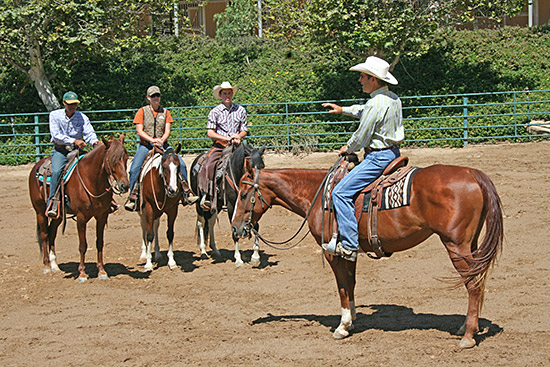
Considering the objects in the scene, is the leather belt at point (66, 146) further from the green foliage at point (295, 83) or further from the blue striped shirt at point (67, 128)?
the green foliage at point (295, 83)

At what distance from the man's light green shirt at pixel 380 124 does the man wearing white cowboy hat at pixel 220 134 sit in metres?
4.05

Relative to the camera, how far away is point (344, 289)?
674cm

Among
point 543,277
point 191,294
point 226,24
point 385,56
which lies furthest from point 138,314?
point 226,24

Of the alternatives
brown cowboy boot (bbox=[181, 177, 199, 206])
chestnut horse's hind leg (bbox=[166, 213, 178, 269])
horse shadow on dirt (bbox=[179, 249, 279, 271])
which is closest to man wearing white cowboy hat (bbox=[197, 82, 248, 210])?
brown cowboy boot (bbox=[181, 177, 199, 206])

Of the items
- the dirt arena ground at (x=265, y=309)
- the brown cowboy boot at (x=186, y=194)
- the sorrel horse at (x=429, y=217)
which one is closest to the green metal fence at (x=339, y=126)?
the dirt arena ground at (x=265, y=309)

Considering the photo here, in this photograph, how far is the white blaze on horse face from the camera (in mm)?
9547

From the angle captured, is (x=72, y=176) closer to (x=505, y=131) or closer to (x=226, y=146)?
(x=226, y=146)

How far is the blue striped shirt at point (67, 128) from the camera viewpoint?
9812 mm

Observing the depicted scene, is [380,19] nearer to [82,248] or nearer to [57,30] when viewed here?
[57,30]

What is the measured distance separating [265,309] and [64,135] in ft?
14.3

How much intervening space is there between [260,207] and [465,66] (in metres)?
18.7

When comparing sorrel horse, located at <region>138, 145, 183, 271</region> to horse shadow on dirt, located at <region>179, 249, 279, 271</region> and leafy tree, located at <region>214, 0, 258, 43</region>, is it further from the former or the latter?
leafy tree, located at <region>214, 0, 258, 43</region>

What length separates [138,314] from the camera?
7.79m

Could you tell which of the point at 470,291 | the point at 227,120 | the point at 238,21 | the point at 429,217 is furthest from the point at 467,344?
the point at 238,21
